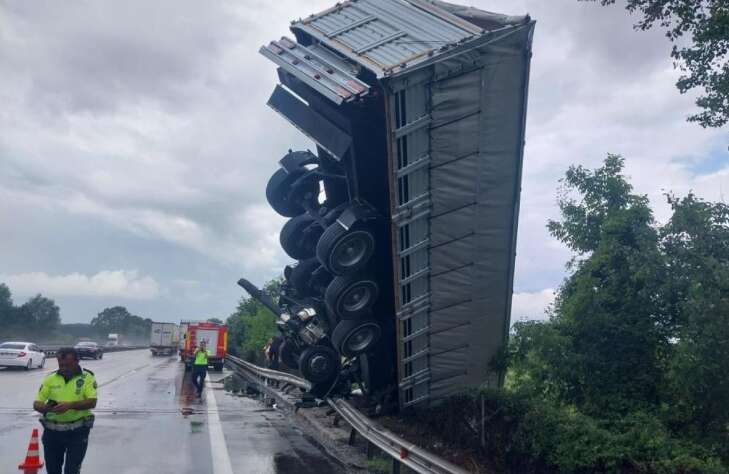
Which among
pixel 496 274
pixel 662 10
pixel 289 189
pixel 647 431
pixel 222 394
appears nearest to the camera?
pixel 647 431

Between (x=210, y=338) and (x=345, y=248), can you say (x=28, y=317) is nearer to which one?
(x=210, y=338)

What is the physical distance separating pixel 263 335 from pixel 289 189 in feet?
97.9

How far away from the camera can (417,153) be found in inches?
300

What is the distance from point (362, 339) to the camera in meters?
9.91

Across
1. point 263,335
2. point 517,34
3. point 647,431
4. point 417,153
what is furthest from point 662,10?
point 263,335

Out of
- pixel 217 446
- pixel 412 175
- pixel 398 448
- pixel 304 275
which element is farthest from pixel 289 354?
pixel 412 175

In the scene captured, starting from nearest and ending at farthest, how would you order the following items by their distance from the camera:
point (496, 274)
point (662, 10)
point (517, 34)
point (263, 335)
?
1. point (517, 34)
2. point (662, 10)
3. point (496, 274)
4. point (263, 335)

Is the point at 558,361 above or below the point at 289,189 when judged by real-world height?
below

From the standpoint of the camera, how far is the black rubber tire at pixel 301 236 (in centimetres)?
1088

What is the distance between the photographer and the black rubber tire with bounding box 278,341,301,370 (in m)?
12.4

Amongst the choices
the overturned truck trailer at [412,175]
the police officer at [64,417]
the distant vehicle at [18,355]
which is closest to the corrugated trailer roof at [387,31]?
the overturned truck trailer at [412,175]

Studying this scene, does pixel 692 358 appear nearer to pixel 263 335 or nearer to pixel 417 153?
pixel 417 153

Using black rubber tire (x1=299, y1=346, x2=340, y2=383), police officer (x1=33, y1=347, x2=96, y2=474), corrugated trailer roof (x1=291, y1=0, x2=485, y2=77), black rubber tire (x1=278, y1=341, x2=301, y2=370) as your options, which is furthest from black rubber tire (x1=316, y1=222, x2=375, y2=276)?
black rubber tire (x1=278, y1=341, x2=301, y2=370)

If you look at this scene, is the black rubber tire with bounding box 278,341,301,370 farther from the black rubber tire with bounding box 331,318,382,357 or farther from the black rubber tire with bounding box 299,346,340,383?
the black rubber tire with bounding box 331,318,382,357
